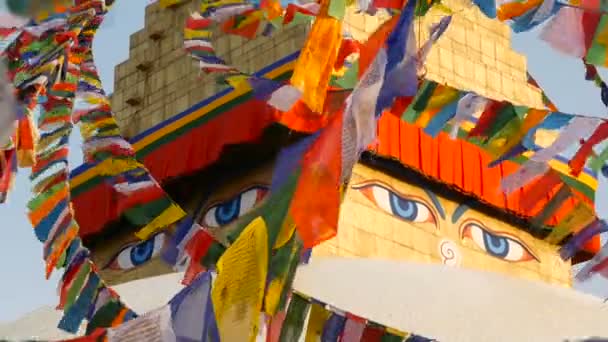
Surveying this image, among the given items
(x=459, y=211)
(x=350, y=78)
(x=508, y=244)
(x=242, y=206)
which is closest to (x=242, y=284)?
(x=350, y=78)

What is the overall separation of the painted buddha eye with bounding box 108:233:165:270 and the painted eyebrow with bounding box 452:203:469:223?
7.13 feet

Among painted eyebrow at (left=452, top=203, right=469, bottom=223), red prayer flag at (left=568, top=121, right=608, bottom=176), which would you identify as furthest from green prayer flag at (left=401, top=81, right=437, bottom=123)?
painted eyebrow at (left=452, top=203, right=469, bottom=223)

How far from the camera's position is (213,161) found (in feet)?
34.2

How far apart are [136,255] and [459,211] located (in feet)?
7.97

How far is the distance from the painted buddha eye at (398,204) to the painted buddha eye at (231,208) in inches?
29.9

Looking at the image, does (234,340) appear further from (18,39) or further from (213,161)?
(213,161)

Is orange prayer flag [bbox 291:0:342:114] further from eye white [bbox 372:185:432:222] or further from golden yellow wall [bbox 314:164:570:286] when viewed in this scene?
eye white [bbox 372:185:432:222]

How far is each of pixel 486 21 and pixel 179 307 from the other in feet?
26.8

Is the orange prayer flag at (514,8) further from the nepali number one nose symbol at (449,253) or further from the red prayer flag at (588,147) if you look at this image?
the nepali number one nose symbol at (449,253)

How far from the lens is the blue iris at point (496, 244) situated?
10.8 metres

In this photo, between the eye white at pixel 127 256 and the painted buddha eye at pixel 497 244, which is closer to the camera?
the eye white at pixel 127 256

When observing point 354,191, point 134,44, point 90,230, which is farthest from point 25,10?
point 134,44

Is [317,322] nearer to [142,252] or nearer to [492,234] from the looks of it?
[142,252]

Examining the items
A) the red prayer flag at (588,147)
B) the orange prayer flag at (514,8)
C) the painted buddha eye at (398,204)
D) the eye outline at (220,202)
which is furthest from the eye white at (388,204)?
the red prayer flag at (588,147)
